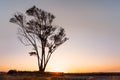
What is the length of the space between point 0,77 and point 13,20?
10.9 meters

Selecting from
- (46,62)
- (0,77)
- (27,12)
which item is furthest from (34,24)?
(0,77)

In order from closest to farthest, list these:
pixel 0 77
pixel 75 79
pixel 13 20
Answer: pixel 0 77
pixel 75 79
pixel 13 20

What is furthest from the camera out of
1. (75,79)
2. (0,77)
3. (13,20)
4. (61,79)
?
(13,20)

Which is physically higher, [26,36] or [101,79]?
[26,36]

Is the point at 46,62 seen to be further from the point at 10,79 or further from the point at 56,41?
the point at 10,79

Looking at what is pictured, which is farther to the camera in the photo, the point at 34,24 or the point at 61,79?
the point at 34,24

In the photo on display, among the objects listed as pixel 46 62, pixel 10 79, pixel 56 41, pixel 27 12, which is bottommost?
pixel 10 79

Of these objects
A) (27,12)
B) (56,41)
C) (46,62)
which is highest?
(27,12)

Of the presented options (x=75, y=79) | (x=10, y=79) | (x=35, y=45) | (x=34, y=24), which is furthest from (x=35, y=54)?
(x=10, y=79)

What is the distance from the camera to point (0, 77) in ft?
65.3

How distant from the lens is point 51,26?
1206 inches

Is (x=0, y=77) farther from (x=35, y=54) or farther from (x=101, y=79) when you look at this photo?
(x=35, y=54)

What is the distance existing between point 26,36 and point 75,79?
32.0ft

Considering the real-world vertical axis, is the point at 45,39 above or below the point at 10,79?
above
